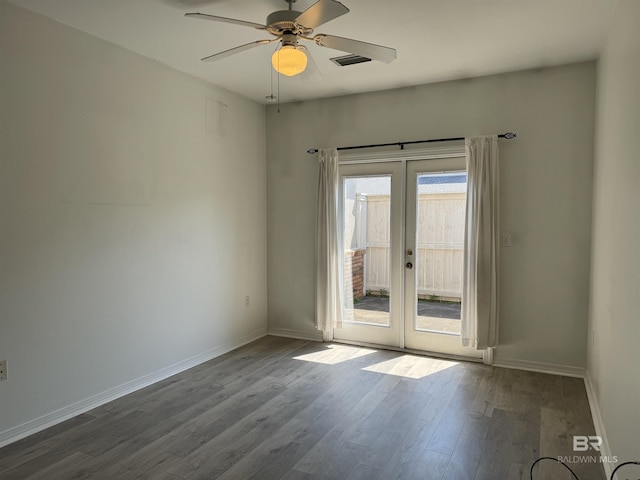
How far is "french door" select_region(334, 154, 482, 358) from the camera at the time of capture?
Answer: 165 inches

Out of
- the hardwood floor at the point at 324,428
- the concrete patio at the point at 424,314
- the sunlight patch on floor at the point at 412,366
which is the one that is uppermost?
the concrete patio at the point at 424,314

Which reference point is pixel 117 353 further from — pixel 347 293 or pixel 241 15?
pixel 241 15

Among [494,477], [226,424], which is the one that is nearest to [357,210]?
[226,424]

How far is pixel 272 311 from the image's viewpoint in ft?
16.8

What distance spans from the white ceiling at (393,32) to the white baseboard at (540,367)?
264cm

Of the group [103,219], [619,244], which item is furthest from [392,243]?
[103,219]

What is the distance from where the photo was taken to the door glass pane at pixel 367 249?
4.52 m

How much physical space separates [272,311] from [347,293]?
3.25 ft

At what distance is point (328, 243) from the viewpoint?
4621mm

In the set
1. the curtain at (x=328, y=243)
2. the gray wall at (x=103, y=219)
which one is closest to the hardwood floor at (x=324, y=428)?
the gray wall at (x=103, y=219)

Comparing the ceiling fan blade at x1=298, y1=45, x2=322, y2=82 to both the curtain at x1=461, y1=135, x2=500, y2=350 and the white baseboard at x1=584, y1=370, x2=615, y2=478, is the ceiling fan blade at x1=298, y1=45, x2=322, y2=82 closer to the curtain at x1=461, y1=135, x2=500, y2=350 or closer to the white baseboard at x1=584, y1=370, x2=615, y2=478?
the curtain at x1=461, y1=135, x2=500, y2=350

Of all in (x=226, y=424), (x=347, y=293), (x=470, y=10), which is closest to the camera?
(x=470, y=10)

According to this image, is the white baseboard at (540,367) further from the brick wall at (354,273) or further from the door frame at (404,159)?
the brick wall at (354,273)

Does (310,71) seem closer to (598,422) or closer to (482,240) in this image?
(482,240)
